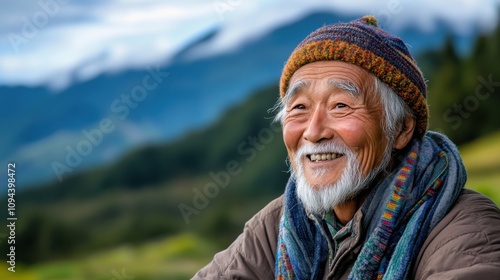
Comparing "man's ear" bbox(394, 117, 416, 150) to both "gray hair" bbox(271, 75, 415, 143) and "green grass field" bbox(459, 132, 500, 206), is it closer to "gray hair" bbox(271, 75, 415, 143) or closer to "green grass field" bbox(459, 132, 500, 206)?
"gray hair" bbox(271, 75, 415, 143)

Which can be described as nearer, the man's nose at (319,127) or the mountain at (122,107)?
the man's nose at (319,127)

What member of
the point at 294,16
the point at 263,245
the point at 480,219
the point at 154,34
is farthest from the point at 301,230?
the point at 154,34

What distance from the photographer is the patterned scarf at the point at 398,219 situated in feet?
8.89

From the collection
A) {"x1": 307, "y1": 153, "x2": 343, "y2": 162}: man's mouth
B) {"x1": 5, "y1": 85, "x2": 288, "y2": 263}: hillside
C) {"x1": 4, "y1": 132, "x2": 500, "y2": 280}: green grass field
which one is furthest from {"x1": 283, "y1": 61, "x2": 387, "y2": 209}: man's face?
{"x1": 4, "y1": 132, "x2": 500, "y2": 280}: green grass field

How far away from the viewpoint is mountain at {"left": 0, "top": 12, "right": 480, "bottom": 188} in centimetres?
644

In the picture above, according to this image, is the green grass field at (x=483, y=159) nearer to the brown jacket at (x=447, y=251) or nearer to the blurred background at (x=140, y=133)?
the blurred background at (x=140, y=133)

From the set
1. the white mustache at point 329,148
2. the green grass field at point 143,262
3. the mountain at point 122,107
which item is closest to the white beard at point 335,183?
the white mustache at point 329,148

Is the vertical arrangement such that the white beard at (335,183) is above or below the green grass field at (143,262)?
below

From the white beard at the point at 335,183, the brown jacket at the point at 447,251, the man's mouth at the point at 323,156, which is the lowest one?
the brown jacket at the point at 447,251

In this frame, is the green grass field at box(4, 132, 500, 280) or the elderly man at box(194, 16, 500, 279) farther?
the green grass field at box(4, 132, 500, 280)

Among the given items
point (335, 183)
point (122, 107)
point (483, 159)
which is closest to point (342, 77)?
point (335, 183)

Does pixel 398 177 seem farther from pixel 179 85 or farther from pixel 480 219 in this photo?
pixel 179 85

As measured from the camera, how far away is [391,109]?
296 centimetres

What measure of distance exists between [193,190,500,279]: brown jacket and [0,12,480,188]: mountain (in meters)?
3.30
